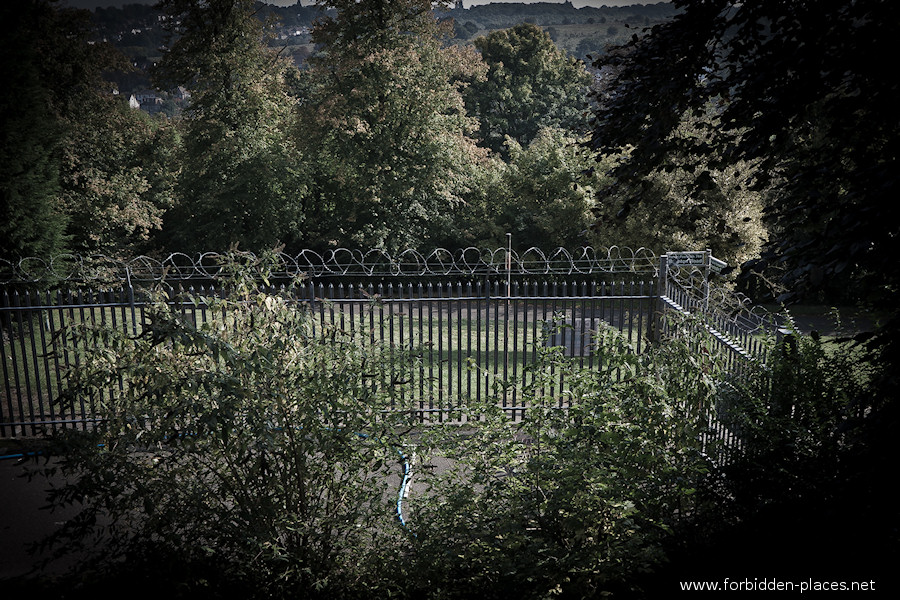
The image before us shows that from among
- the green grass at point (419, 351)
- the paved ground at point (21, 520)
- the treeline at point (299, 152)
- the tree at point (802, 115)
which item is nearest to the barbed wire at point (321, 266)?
the green grass at point (419, 351)

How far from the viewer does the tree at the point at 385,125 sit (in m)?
15.3

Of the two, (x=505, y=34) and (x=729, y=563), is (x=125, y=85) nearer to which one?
(x=505, y=34)

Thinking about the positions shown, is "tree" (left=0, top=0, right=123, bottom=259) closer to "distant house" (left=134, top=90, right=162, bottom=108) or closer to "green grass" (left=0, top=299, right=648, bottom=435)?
"green grass" (left=0, top=299, right=648, bottom=435)

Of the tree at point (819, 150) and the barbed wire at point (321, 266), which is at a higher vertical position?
the tree at point (819, 150)

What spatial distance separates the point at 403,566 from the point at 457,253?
13.7 m

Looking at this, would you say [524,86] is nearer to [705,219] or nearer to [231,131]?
[231,131]

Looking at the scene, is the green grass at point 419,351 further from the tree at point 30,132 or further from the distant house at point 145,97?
the distant house at point 145,97

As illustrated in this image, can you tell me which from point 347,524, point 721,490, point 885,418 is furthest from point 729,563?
point 347,524

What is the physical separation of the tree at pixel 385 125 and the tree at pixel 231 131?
3.46 ft

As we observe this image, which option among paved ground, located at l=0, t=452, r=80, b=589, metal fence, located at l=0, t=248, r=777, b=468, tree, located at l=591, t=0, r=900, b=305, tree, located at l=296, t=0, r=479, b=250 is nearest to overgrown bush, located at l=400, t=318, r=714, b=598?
metal fence, located at l=0, t=248, r=777, b=468

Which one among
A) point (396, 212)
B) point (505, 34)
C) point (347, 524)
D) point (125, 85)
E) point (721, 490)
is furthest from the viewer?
point (505, 34)

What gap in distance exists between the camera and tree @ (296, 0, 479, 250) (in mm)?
15297

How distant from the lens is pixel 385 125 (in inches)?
632

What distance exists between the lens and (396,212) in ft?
55.6
